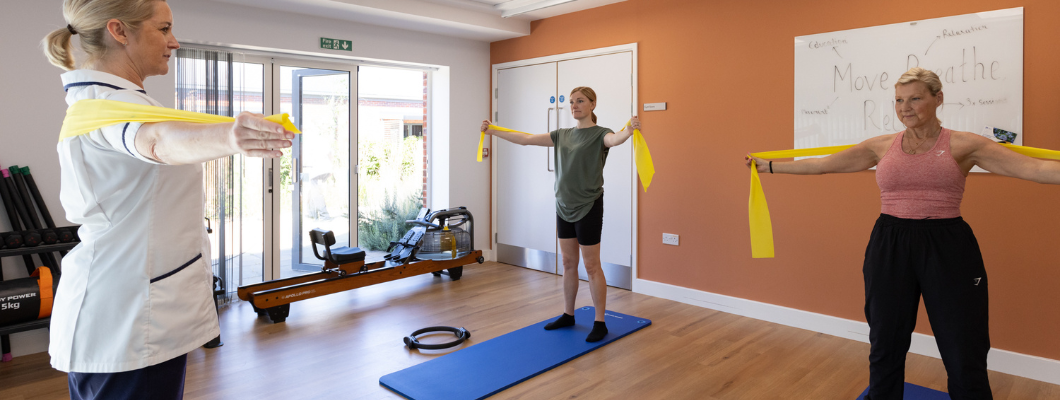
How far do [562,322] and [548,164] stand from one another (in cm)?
212

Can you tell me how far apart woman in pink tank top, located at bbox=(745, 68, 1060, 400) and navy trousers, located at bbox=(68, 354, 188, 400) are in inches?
97.4

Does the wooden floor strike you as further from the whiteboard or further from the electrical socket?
the whiteboard

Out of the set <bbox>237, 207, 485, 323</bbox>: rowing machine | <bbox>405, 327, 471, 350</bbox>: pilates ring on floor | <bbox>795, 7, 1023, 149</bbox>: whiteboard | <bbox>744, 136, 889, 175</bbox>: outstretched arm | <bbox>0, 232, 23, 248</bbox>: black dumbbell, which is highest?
<bbox>795, 7, 1023, 149</bbox>: whiteboard

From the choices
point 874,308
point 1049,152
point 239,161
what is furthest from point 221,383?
point 1049,152

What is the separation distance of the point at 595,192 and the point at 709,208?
51.4 inches

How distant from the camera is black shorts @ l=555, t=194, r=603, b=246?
373 cm

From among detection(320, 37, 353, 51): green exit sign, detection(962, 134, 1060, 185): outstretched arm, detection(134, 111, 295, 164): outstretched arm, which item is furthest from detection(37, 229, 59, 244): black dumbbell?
detection(962, 134, 1060, 185): outstretched arm

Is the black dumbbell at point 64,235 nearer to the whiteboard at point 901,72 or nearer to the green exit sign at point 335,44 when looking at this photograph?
the green exit sign at point 335,44

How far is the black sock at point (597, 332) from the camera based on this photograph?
3.75 m

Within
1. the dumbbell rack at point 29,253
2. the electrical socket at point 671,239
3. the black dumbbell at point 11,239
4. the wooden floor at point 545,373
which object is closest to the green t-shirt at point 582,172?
the wooden floor at point 545,373

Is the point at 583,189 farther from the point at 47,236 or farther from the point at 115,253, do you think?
the point at 47,236

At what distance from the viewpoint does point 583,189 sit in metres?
3.71

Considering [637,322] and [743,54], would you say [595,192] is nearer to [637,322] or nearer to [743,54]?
[637,322]

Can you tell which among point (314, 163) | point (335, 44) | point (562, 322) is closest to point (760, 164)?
point (562, 322)
